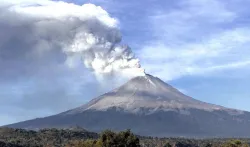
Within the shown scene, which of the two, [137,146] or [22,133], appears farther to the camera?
[22,133]

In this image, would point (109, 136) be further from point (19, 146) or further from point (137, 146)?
point (19, 146)

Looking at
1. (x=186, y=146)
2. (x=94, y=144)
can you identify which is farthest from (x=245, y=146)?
(x=186, y=146)

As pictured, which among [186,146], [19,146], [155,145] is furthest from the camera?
[186,146]

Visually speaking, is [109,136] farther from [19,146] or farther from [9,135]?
[9,135]

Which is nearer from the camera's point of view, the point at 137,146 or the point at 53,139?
the point at 137,146

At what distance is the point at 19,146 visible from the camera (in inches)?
5015

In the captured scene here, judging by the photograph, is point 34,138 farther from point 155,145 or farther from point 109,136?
point 109,136

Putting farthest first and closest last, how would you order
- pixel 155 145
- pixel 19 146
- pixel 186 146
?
pixel 186 146, pixel 155 145, pixel 19 146

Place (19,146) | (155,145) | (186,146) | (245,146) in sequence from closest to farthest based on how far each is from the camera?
(245,146), (19,146), (155,145), (186,146)

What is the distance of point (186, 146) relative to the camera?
17288cm

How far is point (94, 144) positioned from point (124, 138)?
5.14 metres

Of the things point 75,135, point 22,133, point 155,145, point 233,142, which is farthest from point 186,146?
point 233,142

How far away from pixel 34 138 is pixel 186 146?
43955 millimetres

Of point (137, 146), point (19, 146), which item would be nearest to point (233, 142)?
point (137, 146)
